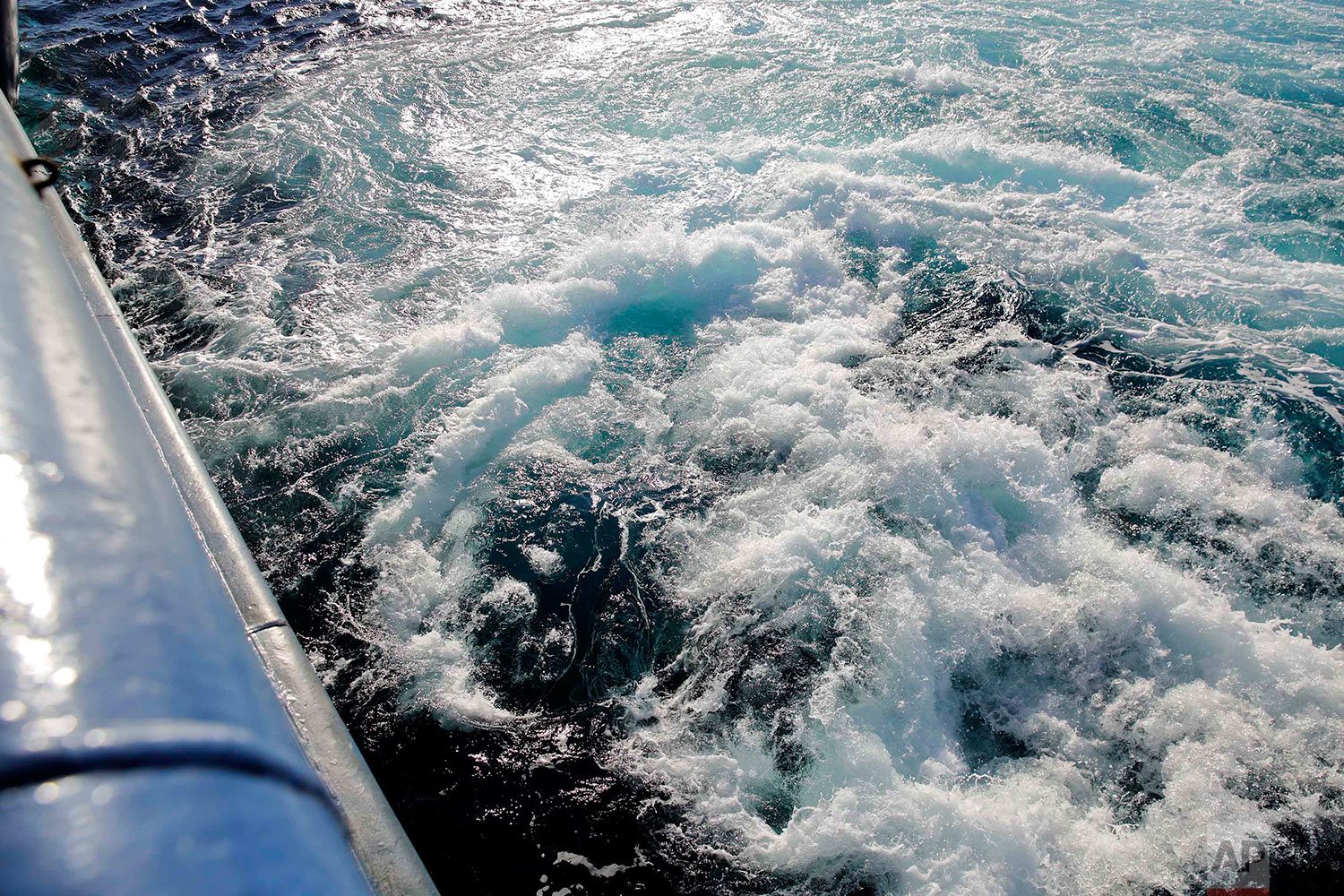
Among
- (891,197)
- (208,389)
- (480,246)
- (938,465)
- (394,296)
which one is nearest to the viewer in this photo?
(938,465)

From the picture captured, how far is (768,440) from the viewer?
180 inches

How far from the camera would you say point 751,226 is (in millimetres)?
6480

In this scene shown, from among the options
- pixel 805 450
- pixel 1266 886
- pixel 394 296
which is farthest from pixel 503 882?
pixel 394 296

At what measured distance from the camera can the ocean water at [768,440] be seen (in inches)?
117

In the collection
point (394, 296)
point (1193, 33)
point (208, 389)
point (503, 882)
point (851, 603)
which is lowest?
point (503, 882)

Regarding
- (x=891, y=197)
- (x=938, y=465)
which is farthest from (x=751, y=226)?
(x=938, y=465)

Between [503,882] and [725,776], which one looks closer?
[503,882]

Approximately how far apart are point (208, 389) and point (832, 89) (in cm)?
866

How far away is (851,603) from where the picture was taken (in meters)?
3.61

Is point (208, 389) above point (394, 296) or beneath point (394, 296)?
beneath

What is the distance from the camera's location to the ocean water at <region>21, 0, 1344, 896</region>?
9.74ft

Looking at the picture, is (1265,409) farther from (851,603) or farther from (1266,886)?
(851,603)

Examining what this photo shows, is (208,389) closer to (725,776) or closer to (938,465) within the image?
(725,776)

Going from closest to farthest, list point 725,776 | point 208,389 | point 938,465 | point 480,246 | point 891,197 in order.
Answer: point 725,776
point 938,465
point 208,389
point 480,246
point 891,197
